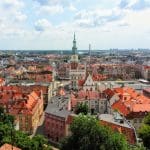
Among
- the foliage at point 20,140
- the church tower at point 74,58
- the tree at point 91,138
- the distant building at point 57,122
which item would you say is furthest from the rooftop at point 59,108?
the church tower at point 74,58

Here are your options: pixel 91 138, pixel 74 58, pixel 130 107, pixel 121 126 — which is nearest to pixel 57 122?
pixel 130 107

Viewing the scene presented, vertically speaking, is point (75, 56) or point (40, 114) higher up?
point (75, 56)

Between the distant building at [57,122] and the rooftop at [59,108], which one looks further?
the rooftop at [59,108]

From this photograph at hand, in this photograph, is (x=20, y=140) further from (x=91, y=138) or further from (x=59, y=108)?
(x=59, y=108)

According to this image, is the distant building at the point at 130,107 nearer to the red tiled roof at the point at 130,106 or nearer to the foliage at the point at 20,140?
the red tiled roof at the point at 130,106

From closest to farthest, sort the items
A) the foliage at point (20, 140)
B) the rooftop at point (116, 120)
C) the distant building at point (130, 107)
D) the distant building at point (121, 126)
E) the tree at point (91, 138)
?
the foliage at point (20, 140), the tree at point (91, 138), the distant building at point (121, 126), the rooftop at point (116, 120), the distant building at point (130, 107)

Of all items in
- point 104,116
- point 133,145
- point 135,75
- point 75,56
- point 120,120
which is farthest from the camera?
point 135,75

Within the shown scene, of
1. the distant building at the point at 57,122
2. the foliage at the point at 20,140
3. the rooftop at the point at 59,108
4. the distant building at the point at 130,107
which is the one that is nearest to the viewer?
the foliage at the point at 20,140

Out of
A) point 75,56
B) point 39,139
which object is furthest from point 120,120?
point 75,56

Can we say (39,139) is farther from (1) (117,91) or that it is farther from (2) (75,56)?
(2) (75,56)
